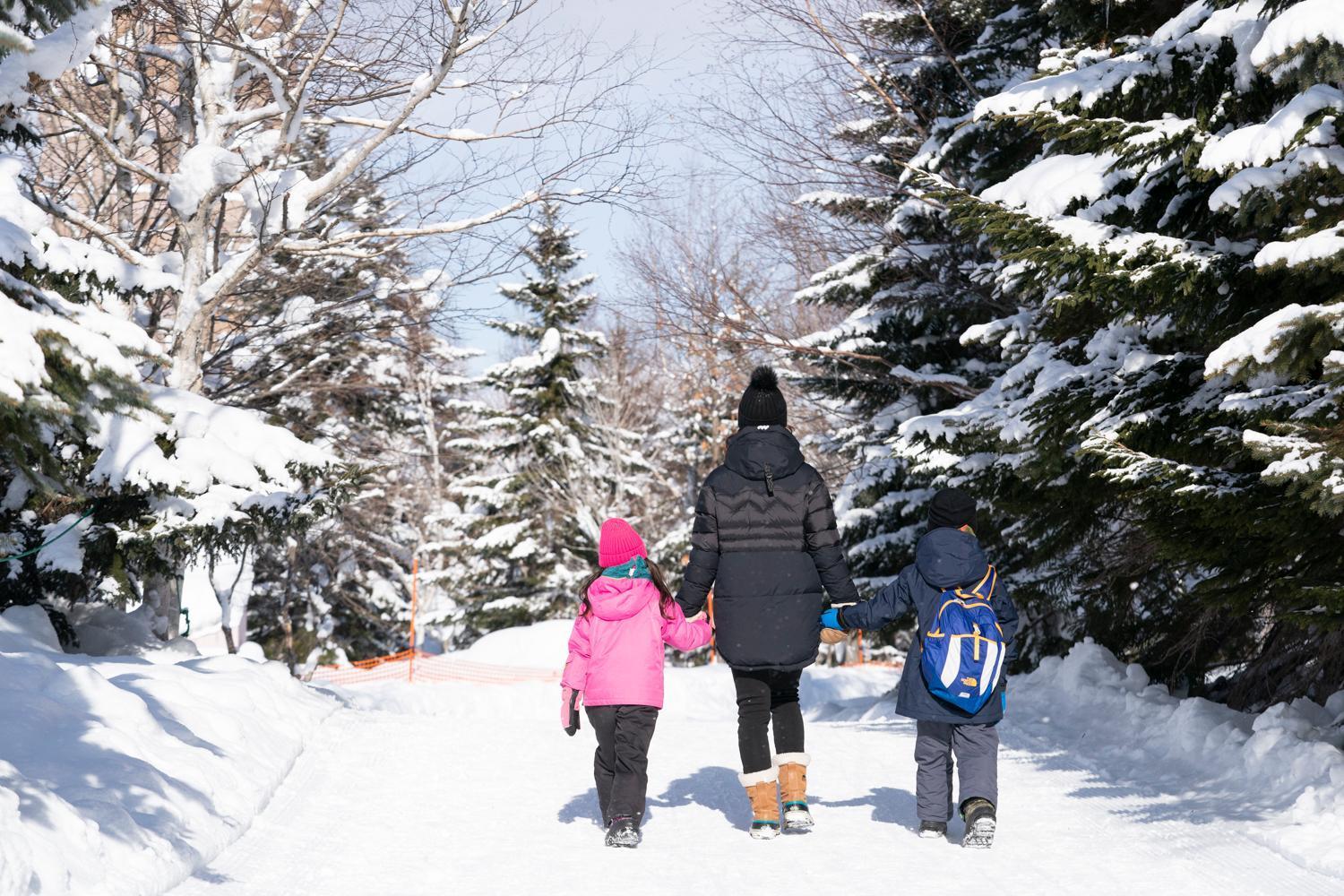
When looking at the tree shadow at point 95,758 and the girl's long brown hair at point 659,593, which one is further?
the girl's long brown hair at point 659,593

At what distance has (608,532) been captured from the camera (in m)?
5.81

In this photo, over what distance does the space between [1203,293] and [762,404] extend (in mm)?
2311

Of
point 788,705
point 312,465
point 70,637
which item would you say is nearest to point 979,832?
point 788,705

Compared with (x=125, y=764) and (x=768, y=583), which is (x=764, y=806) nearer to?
(x=768, y=583)

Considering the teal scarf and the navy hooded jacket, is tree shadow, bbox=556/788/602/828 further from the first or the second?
the navy hooded jacket

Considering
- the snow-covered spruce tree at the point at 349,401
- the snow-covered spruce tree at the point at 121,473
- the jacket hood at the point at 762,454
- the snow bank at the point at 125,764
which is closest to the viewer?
the snow bank at the point at 125,764

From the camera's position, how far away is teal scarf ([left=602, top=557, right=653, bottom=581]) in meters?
5.82

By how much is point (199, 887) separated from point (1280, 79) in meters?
5.51

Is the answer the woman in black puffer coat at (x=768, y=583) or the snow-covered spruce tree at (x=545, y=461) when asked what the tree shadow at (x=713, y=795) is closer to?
the woman in black puffer coat at (x=768, y=583)

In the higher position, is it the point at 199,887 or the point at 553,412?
the point at 553,412

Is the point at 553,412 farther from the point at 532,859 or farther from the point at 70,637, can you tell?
the point at 532,859

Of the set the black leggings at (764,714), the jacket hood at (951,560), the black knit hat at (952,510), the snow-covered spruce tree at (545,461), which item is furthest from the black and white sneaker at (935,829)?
the snow-covered spruce tree at (545,461)

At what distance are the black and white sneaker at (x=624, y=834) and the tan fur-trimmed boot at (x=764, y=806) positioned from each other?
543mm

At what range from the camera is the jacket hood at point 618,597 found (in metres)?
5.73
